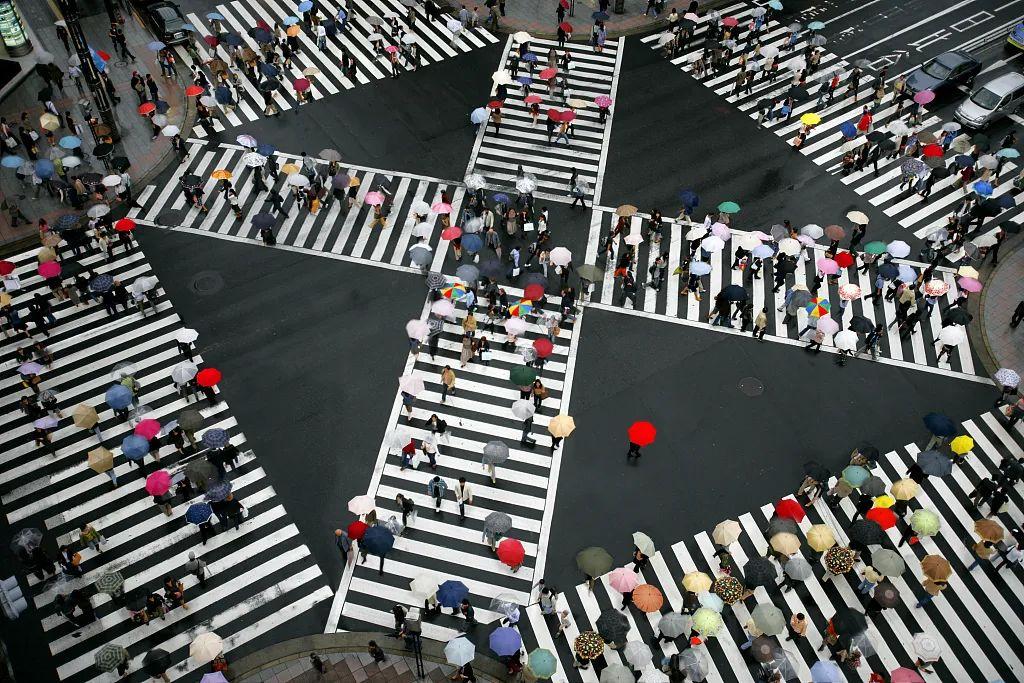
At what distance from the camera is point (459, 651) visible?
82.5 feet

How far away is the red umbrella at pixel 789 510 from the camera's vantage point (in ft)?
96.0

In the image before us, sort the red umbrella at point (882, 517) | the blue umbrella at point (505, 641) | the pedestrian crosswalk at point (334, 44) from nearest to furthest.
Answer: the blue umbrella at point (505, 641) → the red umbrella at point (882, 517) → the pedestrian crosswalk at point (334, 44)

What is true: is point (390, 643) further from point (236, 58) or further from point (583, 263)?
point (236, 58)

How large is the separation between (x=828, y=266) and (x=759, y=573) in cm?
1488

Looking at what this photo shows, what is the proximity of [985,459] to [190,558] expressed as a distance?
28.2 m

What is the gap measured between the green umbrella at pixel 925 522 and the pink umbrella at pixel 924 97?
24.1m

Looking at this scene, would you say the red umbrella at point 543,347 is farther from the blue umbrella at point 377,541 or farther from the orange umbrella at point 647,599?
the orange umbrella at point 647,599

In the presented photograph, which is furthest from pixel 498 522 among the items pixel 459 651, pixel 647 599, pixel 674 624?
pixel 674 624

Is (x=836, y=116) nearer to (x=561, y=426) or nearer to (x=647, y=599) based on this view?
(x=561, y=426)

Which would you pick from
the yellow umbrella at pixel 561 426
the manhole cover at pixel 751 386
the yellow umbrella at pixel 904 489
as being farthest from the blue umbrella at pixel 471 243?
the yellow umbrella at pixel 904 489

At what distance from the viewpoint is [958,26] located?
166ft

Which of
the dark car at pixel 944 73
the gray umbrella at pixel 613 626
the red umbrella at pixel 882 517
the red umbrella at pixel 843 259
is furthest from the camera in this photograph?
the dark car at pixel 944 73

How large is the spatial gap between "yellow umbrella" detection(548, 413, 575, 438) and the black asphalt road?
152 cm

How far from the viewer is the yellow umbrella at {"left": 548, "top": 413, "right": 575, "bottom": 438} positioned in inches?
1218
